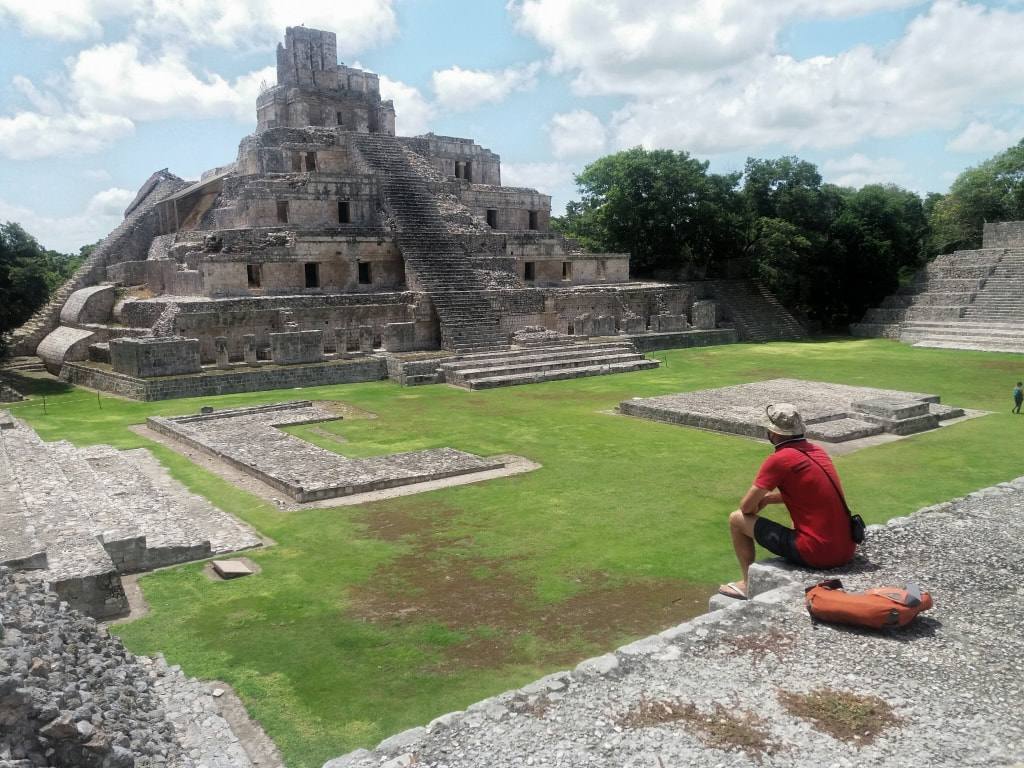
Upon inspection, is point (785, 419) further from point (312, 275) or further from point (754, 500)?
point (312, 275)

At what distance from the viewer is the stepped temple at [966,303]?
2772 centimetres

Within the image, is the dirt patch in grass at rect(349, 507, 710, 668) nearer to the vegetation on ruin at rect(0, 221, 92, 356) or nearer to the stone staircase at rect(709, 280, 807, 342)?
the vegetation on ruin at rect(0, 221, 92, 356)

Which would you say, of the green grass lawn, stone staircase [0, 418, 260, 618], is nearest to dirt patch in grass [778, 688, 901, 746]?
the green grass lawn

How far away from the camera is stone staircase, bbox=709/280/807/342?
102ft

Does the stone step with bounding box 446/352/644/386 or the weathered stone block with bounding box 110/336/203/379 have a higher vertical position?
the weathered stone block with bounding box 110/336/203/379

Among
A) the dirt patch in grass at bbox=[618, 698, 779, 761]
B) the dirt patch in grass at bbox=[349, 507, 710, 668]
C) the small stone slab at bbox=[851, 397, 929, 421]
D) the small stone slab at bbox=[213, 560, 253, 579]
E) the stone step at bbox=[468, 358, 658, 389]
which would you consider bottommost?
the dirt patch in grass at bbox=[349, 507, 710, 668]

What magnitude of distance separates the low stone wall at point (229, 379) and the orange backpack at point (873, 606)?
52.5 ft

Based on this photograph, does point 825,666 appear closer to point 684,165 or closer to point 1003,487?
point 1003,487

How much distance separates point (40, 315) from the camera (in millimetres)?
26484

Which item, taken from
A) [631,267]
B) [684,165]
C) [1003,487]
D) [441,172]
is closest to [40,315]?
[441,172]

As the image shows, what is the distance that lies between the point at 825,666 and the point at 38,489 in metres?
8.66

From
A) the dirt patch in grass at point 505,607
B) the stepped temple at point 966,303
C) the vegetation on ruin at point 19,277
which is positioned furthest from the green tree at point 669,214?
the dirt patch in grass at point 505,607

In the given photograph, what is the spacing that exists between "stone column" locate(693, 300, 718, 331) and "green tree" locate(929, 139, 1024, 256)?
21.5 metres

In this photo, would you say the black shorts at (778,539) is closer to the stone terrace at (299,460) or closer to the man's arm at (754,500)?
the man's arm at (754,500)
